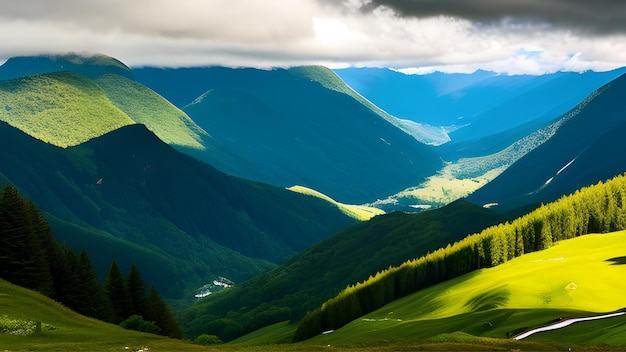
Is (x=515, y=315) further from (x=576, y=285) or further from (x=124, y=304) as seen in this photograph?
(x=124, y=304)

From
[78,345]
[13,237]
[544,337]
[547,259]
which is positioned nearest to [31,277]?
[13,237]

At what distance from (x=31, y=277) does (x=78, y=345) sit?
53.7 metres

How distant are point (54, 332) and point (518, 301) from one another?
77.5 metres

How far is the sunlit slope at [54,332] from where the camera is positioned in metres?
77.5

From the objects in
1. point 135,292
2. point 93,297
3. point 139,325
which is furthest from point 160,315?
point 93,297

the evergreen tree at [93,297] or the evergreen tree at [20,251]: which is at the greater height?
the evergreen tree at [20,251]

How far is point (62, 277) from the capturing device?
135500 millimetres

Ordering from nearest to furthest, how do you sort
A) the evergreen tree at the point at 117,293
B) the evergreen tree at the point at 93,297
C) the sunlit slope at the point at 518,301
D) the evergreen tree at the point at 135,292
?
1. the sunlit slope at the point at 518,301
2. the evergreen tree at the point at 93,297
3. the evergreen tree at the point at 117,293
4. the evergreen tree at the point at 135,292

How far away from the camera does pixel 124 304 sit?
150m

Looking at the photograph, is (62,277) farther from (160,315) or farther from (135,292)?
(160,315)

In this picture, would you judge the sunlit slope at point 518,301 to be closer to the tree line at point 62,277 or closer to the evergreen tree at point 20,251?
the tree line at point 62,277

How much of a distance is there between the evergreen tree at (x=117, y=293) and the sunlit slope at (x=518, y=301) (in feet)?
139

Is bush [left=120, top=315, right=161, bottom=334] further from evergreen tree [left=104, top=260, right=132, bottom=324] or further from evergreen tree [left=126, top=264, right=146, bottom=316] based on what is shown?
evergreen tree [left=126, top=264, right=146, bottom=316]

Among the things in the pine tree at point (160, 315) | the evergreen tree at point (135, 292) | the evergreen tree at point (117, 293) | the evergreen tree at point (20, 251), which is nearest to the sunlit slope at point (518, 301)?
the pine tree at point (160, 315)
